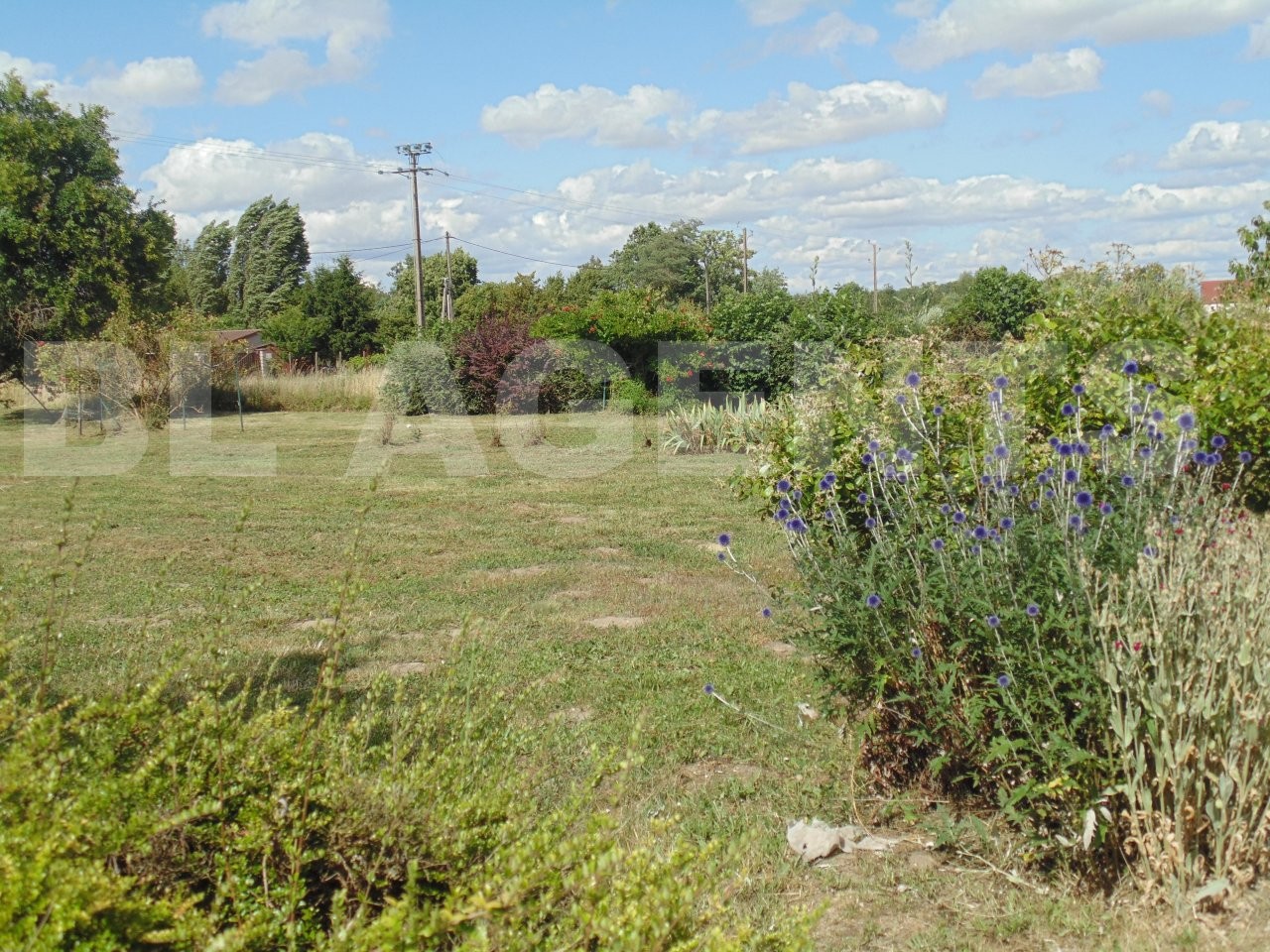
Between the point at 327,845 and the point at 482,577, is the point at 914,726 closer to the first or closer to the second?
the point at 327,845

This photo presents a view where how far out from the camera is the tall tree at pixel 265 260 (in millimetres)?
54156

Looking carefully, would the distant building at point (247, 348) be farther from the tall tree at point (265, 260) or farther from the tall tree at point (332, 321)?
the tall tree at point (265, 260)

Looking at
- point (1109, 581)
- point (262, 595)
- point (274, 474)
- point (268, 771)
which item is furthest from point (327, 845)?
point (274, 474)

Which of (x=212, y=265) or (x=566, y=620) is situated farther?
(x=212, y=265)

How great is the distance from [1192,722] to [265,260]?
58.2 m

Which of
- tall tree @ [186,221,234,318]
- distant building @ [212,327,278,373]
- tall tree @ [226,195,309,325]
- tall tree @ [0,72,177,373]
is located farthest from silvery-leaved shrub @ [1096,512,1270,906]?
tall tree @ [186,221,234,318]

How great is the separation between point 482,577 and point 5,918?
559 centimetres

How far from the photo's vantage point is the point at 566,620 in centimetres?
598

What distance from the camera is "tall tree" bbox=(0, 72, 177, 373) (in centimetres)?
2062

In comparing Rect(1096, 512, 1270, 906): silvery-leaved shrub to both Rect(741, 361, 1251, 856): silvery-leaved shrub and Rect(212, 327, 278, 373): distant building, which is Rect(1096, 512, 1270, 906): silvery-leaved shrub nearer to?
Rect(741, 361, 1251, 856): silvery-leaved shrub

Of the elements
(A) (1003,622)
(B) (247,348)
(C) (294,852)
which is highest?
(B) (247,348)

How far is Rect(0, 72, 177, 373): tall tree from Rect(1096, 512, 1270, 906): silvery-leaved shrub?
870 inches

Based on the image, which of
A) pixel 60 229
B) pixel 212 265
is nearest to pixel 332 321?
pixel 60 229

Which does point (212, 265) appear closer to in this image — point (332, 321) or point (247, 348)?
point (332, 321)
